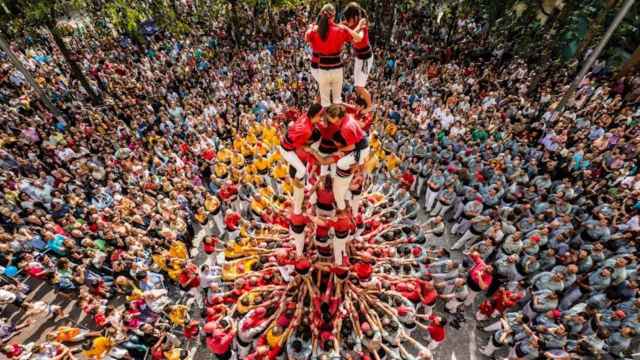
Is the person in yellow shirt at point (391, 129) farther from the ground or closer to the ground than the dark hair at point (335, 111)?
farther from the ground

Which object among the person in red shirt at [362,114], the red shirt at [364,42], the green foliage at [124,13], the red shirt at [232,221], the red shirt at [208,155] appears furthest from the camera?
the green foliage at [124,13]

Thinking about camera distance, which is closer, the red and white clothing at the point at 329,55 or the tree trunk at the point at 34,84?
the red and white clothing at the point at 329,55

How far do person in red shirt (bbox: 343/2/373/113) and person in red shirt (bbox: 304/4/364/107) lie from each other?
147 mm

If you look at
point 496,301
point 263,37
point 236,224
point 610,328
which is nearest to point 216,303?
point 236,224

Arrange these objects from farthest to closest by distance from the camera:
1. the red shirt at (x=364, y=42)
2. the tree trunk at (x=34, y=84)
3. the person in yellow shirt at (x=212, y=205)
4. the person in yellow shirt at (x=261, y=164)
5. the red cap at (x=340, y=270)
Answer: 1. the tree trunk at (x=34, y=84)
2. the person in yellow shirt at (x=261, y=164)
3. the person in yellow shirt at (x=212, y=205)
4. the red cap at (x=340, y=270)
5. the red shirt at (x=364, y=42)

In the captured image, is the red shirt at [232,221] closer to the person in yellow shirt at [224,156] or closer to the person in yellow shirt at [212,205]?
the person in yellow shirt at [212,205]

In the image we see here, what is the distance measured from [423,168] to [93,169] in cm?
1255

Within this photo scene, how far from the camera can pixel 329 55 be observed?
21.1ft

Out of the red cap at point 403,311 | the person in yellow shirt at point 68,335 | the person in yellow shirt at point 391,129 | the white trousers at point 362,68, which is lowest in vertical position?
the person in yellow shirt at point 68,335

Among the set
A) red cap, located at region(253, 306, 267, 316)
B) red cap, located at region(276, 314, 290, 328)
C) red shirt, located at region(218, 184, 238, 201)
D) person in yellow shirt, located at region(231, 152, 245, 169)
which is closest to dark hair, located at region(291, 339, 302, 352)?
red cap, located at region(276, 314, 290, 328)

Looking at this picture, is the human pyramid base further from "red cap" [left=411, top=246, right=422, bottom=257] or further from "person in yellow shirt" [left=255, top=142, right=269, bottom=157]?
"person in yellow shirt" [left=255, top=142, right=269, bottom=157]

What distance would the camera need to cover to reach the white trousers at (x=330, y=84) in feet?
21.5

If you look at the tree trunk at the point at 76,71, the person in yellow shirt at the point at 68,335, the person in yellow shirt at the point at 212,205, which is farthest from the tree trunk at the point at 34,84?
the person in yellow shirt at the point at 68,335

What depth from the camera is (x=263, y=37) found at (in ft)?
78.9
